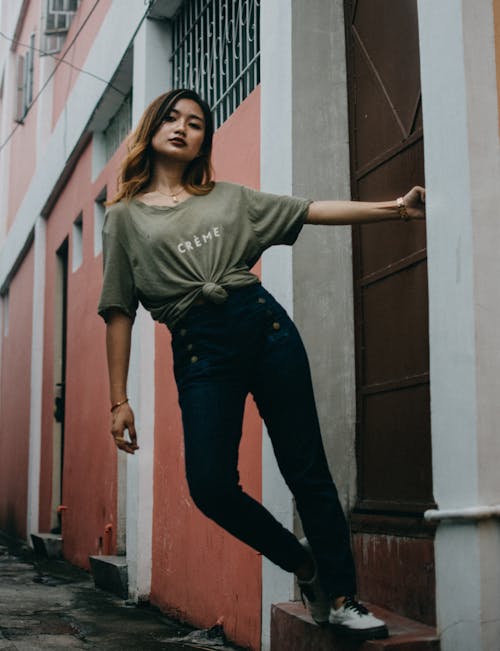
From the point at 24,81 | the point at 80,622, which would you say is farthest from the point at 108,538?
the point at 24,81

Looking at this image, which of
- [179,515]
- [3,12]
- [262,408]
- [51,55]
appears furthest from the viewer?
[3,12]

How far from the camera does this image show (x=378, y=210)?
10.4 ft

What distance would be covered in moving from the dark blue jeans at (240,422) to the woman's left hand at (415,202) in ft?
1.73

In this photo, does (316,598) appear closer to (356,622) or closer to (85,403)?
(356,622)

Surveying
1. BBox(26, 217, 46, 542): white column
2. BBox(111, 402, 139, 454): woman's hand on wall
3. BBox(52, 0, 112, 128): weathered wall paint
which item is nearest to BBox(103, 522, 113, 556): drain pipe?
BBox(52, 0, 112, 128): weathered wall paint

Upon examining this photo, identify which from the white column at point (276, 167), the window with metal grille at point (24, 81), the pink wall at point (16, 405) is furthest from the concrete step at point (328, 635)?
the window with metal grille at point (24, 81)

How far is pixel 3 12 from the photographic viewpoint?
1733 centimetres

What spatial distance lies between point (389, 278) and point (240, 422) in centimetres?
110

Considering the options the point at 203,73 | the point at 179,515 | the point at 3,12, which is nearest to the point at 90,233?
the point at 203,73

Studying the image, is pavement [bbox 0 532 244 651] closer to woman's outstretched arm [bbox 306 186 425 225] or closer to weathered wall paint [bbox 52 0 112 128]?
woman's outstretched arm [bbox 306 186 425 225]

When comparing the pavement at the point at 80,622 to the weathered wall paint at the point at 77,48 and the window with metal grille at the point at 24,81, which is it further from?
the window with metal grille at the point at 24,81

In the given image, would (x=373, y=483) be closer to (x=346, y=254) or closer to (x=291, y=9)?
(x=346, y=254)

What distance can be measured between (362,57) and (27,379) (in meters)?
9.34

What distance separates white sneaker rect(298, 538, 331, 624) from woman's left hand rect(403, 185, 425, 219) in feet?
3.64
